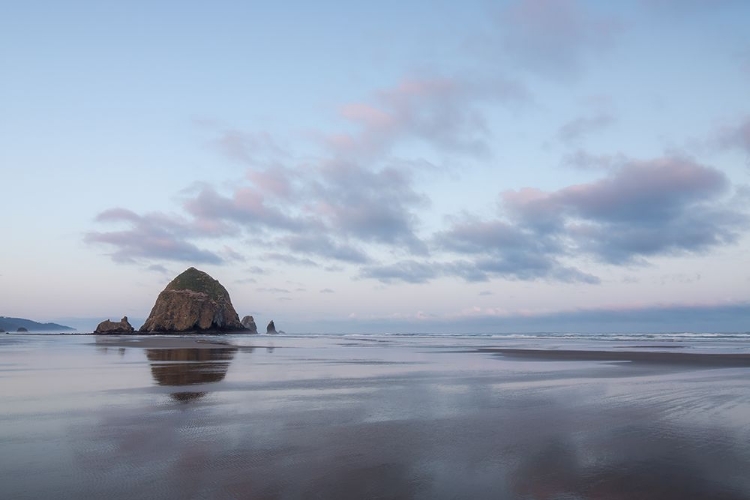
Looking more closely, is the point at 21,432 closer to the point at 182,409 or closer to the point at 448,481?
the point at 182,409

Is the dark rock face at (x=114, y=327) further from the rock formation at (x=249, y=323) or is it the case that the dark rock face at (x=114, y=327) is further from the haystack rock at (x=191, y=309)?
the rock formation at (x=249, y=323)

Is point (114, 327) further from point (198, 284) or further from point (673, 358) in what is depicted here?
point (673, 358)

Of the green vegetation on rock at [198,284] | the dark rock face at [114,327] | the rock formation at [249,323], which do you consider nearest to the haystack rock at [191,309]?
the green vegetation on rock at [198,284]

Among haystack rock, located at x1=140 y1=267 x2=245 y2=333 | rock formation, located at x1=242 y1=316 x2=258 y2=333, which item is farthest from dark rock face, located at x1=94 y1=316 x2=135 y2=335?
rock formation, located at x1=242 y1=316 x2=258 y2=333

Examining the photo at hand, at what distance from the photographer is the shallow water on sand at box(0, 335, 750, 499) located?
668 centimetres

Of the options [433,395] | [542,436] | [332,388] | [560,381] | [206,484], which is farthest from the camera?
[560,381]

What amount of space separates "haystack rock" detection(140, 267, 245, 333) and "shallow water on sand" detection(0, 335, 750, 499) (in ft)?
364

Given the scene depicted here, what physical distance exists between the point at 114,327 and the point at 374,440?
121 m

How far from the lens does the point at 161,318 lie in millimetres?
123812

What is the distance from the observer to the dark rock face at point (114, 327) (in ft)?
367

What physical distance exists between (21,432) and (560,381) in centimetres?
1688

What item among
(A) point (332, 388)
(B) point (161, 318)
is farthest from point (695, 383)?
(B) point (161, 318)

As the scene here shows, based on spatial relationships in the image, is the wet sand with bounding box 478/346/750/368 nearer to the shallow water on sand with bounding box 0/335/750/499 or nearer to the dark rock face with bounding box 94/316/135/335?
the shallow water on sand with bounding box 0/335/750/499

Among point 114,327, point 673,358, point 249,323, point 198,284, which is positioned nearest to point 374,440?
point 673,358
